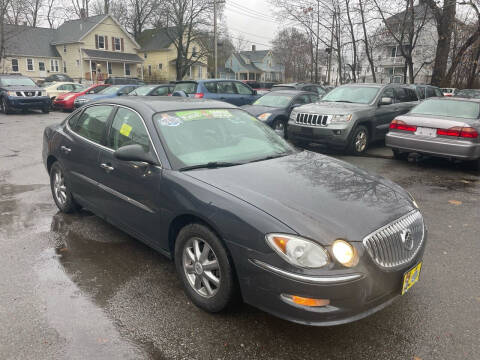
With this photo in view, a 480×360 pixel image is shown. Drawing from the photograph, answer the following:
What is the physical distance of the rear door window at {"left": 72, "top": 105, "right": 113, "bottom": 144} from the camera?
13.7ft

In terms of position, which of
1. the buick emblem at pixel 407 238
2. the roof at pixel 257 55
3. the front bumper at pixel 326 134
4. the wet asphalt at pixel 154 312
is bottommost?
the wet asphalt at pixel 154 312

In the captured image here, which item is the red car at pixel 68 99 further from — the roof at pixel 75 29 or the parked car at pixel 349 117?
the roof at pixel 75 29

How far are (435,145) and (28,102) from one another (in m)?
16.4

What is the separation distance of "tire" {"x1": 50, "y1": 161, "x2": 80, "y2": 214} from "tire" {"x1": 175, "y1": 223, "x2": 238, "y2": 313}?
238cm

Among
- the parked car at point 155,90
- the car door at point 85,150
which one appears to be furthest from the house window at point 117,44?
the car door at point 85,150

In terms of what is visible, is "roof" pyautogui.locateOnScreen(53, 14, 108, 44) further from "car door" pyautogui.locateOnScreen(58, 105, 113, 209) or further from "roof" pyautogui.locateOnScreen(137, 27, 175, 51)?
"car door" pyautogui.locateOnScreen(58, 105, 113, 209)

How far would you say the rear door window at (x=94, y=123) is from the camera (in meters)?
4.18

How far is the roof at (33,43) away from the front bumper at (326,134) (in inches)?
1699

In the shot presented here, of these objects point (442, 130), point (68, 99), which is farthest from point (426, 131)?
point (68, 99)

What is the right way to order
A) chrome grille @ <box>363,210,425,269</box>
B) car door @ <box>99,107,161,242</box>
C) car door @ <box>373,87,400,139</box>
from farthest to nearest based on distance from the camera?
car door @ <box>373,87,400,139</box>
car door @ <box>99,107,161,242</box>
chrome grille @ <box>363,210,425,269</box>

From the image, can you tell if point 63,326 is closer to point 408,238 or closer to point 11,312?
point 11,312

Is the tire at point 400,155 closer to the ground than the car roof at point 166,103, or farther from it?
closer to the ground

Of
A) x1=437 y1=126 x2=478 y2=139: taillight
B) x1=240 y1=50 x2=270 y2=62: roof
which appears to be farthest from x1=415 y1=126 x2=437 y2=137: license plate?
x1=240 y1=50 x2=270 y2=62: roof

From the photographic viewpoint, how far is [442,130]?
24.0 feet
